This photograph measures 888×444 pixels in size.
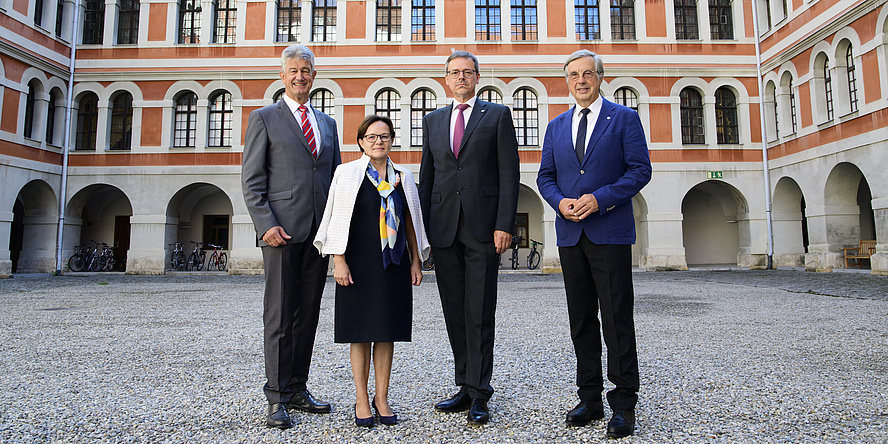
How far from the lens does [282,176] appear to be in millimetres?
3256

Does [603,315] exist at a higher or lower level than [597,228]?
lower

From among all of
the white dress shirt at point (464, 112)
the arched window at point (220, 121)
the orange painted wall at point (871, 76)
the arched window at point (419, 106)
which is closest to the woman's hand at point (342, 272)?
the white dress shirt at point (464, 112)

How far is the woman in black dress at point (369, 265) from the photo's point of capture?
2.92 m

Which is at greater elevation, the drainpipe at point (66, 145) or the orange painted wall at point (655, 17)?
the orange painted wall at point (655, 17)

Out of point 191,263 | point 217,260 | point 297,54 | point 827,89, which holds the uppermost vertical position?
point 827,89

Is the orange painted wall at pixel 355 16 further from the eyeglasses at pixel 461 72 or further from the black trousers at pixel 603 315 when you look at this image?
the black trousers at pixel 603 315

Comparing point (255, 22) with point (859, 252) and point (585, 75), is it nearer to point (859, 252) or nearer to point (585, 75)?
point (585, 75)

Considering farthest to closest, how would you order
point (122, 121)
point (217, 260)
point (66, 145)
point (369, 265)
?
point (217, 260), point (122, 121), point (66, 145), point (369, 265)

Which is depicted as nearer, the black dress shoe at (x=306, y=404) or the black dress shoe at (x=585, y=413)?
the black dress shoe at (x=585, y=413)

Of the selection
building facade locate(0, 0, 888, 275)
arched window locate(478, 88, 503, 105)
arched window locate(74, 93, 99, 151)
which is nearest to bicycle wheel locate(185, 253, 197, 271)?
building facade locate(0, 0, 888, 275)

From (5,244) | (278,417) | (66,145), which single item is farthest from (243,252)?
(278,417)

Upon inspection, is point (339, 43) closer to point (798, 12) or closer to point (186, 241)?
point (186, 241)

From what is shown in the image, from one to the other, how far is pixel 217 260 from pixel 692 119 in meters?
19.1

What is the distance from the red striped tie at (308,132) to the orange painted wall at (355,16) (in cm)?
1712
